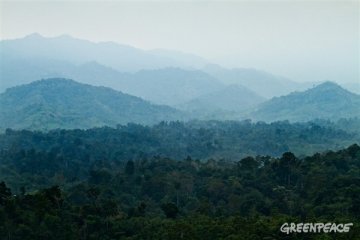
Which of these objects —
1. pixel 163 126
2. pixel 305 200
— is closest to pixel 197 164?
pixel 305 200

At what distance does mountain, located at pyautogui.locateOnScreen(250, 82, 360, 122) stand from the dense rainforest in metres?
77.3

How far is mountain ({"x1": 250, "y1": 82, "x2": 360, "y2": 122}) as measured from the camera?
161875mm

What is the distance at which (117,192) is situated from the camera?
4625cm

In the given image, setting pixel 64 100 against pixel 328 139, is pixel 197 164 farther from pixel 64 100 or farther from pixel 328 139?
pixel 64 100

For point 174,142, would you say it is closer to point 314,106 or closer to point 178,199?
point 178,199

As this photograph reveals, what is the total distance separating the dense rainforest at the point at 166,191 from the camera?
3003 cm

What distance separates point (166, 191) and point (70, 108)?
108 metres

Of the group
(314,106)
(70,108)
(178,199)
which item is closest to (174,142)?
(178,199)

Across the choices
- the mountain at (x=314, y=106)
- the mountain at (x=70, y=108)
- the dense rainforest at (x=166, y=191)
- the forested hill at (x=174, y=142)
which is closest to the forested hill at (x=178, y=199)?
the dense rainforest at (x=166, y=191)

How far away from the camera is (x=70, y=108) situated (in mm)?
150750

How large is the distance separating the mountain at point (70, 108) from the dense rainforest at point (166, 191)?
147 feet

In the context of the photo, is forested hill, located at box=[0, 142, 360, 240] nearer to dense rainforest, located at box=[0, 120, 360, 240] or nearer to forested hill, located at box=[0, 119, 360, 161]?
dense rainforest, located at box=[0, 120, 360, 240]

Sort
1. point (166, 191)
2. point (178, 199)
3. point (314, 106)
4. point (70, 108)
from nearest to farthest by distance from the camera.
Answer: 1. point (178, 199)
2. point (166, 191)
3. point (70, 108)
4. point (314, 106)

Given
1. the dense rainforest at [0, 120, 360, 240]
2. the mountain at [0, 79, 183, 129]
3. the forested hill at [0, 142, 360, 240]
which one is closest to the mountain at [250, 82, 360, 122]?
the mountain at [0, 79, 183, 129]
